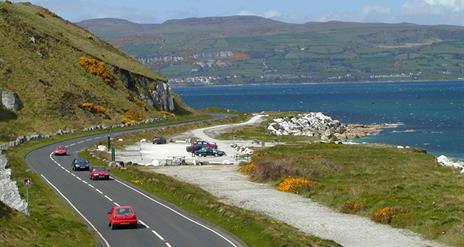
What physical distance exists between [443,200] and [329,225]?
9648 mm

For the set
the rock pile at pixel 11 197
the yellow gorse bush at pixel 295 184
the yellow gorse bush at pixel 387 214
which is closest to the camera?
the rock pile at pixel 11 197

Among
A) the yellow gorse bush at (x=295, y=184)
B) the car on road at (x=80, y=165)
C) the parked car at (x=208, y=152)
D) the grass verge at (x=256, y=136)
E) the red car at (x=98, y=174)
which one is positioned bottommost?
the grass verge at (x=256, y=136)

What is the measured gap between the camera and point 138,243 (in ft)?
116

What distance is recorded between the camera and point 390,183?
57.5m

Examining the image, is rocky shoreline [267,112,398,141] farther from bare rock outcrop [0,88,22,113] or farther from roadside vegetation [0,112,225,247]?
roadside vegetation [0,112,225,247]

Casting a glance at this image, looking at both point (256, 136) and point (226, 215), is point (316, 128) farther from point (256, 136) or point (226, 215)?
→ point (226, 215)

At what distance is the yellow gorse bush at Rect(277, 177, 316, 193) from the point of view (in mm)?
58406

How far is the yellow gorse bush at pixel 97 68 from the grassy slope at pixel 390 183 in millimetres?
58896

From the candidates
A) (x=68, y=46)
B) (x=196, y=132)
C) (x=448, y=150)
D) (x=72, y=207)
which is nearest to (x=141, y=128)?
(x=196, y=132)

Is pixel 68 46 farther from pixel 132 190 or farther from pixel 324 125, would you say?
pixel 132 190

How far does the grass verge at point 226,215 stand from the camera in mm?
36062

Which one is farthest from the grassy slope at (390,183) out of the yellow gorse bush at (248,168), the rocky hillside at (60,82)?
the rocky hillside at (60,82)

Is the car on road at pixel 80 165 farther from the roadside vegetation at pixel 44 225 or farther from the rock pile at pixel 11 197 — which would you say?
the rock pile at pixel 11 197

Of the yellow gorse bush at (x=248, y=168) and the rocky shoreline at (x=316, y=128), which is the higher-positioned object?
the yellow gorse bush at (x=248, y=168)
